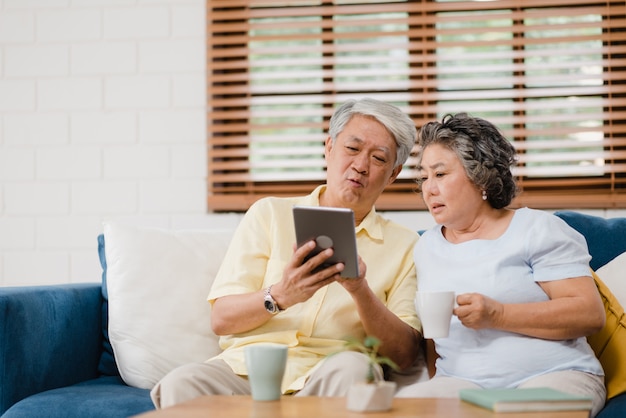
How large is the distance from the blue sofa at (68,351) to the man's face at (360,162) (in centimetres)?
62

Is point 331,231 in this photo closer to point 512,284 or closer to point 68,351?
point 512,284

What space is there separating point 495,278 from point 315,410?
0.75 meters

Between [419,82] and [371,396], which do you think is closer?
[371,396]

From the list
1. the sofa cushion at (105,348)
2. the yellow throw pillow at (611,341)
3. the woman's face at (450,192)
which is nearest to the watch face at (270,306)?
the woman's face at (450,192)

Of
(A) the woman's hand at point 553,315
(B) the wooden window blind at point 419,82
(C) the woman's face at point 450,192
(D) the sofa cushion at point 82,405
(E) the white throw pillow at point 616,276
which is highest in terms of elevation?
(B) the wooden window blind at point 419,82

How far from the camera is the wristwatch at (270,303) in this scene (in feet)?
6.50

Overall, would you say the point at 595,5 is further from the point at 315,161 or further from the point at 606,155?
the point at 315,161

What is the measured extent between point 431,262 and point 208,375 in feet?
2.11

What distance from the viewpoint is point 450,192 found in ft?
6.81

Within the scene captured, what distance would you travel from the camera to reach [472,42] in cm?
308

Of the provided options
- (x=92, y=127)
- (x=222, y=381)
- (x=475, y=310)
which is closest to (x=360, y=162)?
(x=475, y=310)

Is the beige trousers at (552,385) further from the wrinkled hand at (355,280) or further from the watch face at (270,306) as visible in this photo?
the watch face at (270,306)

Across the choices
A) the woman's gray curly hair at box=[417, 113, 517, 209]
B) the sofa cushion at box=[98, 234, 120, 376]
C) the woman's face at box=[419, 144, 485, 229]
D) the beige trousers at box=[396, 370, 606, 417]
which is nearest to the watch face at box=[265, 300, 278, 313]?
the beige trousers at box=[396, 370, 606, 417]

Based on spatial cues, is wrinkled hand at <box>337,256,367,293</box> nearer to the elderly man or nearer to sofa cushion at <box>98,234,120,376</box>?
the elderly man
